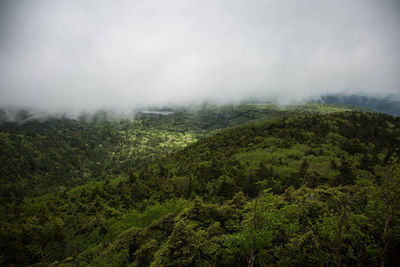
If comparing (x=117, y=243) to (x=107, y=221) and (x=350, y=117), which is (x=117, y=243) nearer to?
(x=107, y=221)

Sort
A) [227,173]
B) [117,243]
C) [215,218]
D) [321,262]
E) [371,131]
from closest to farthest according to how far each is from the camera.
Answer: [321,262]
[215,218]
[117,243]
[227,173]
[371,131]

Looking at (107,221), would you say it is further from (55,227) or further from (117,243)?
(117,243)

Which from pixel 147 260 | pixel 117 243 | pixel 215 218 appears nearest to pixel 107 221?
pixel 117 243

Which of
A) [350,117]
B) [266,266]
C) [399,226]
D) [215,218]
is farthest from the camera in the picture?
[350,117]

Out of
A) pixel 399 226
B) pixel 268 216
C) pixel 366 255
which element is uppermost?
pixel 399 226

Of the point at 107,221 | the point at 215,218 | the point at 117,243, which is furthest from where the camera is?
the point at 107,221

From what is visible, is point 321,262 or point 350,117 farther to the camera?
point 350,117

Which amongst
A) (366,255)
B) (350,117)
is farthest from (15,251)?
(350,117)

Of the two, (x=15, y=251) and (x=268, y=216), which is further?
(x=15, y=251)

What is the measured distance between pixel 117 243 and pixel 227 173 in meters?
71.5

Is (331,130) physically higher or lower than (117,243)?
higher

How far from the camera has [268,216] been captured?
25.4 m

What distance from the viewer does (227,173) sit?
105625 mm

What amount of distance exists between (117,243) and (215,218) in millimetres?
21925
